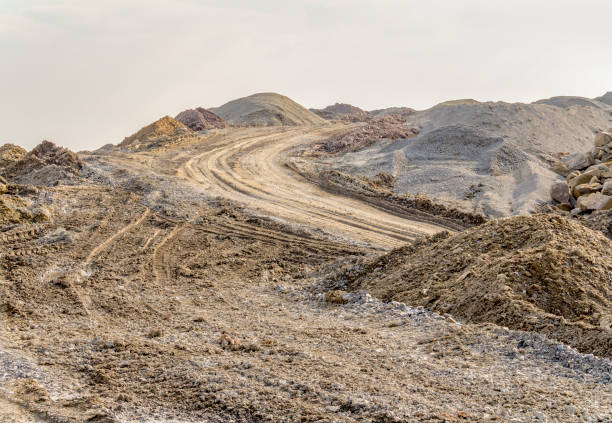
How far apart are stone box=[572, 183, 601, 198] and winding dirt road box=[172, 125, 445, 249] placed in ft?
17.5

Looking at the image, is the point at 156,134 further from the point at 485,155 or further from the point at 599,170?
the point at 599,170

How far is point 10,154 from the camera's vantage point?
25.3 meters

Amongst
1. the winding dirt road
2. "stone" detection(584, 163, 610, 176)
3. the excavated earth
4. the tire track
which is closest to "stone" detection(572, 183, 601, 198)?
"stone" detection(584, 163, 610, 176)

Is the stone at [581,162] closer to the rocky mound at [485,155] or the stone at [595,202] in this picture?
the rocky mound at [485,155]

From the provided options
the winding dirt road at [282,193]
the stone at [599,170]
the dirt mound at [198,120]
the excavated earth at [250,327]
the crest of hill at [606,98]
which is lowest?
the excavated earth at [250,327]

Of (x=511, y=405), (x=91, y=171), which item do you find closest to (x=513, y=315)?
(x=511, y=405)

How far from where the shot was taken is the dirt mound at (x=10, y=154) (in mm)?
24528

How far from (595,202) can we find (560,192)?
94.1 inches

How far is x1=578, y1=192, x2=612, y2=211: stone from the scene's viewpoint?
52.3ft

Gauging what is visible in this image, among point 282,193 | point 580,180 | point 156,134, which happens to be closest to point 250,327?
point 282,193

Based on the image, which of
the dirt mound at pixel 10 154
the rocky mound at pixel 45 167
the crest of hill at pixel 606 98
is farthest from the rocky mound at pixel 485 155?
the crest of hill at pixel 606 98

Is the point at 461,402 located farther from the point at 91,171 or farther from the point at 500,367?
the point at 91,171

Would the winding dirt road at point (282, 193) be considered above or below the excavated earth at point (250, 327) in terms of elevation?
above

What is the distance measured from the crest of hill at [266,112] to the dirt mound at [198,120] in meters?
3.31
